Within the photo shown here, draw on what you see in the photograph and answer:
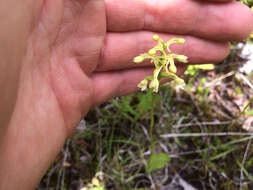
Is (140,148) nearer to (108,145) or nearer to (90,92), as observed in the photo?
(108,145)

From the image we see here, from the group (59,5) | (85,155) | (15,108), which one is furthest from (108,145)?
(59,5)

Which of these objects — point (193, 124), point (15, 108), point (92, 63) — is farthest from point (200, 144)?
point (15, 108)

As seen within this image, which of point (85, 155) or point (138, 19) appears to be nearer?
point (138, 19)

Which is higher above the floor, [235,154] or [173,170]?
[235,154]

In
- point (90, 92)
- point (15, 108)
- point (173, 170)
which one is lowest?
point (173, 170)

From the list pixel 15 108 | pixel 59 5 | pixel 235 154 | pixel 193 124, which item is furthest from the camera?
pixel 193 124

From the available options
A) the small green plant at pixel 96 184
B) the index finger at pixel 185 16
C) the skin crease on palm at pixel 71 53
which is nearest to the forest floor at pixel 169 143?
the small green plant at pixel 96 184

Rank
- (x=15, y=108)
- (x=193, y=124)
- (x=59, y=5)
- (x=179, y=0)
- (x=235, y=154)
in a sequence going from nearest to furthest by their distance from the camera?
(x=15, y=108) → (x=59, y=5) → (x=179, y=0) → (x=235, y=154) → (x=193, y=124)

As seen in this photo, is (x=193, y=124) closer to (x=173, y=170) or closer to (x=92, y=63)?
(x=173, y=170)
